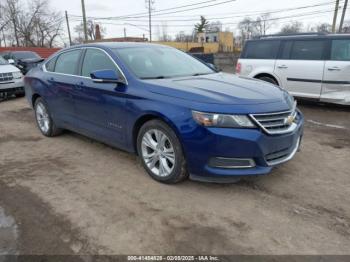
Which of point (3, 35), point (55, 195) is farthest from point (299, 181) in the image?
point (3, 35)

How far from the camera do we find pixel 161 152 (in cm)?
401

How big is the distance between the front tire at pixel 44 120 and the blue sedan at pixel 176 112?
2.59 ft

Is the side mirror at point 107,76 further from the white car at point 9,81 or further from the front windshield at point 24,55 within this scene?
the front windshield at point 24,55

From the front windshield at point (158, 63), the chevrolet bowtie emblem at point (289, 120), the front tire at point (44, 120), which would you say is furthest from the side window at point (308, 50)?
the front tire at point (44, 120)

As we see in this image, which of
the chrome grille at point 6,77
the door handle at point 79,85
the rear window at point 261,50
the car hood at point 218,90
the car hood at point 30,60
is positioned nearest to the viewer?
the car hood at point 218,90

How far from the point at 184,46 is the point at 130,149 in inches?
1974

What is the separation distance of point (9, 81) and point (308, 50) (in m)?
8.89

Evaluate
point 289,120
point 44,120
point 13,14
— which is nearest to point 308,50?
point 289,120

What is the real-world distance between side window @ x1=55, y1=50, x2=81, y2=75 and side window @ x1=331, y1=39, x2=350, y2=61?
18.4 feet

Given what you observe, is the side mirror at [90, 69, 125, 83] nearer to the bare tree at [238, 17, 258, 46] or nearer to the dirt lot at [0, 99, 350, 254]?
the dirt lot at [0, 99, 350, 254]

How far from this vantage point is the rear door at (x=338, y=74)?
748cm

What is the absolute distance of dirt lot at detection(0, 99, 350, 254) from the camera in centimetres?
292

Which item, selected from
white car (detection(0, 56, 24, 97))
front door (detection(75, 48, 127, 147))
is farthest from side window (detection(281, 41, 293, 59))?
white car (detection(0, 56, 24, 97))

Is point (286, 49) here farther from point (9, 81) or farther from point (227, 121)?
point (9, 81)
